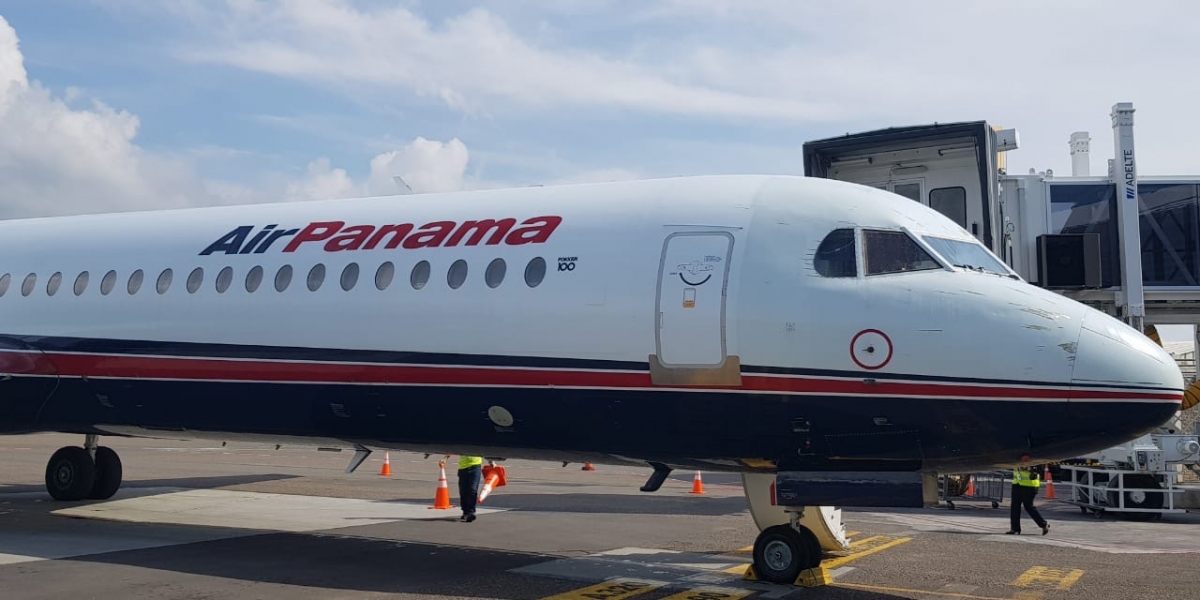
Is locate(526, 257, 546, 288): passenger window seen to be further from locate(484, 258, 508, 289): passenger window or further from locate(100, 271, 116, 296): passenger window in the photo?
locate(100, 271, 116, 296): passenger window

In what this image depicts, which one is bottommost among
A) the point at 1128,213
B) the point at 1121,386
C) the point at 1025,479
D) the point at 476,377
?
the point at 1025,479

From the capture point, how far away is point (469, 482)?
1697cm

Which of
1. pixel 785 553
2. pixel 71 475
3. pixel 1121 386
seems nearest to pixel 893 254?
pixel 1121 386

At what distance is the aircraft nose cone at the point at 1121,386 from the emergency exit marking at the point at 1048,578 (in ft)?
9.11

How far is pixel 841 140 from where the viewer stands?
1908cm

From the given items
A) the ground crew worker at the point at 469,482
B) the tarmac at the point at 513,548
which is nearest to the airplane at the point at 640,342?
the tarmac at the point at 513,548

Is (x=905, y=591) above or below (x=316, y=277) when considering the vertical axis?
below

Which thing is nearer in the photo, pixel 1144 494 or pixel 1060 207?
pixel 1144 494

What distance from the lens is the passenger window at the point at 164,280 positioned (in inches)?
548

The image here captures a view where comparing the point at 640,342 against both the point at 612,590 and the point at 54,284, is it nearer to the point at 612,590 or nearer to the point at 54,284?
the point at 612,590

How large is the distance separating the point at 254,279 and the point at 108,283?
251cm

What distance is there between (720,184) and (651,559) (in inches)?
187

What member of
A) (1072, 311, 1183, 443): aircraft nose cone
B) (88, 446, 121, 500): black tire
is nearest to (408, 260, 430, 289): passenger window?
(1072, 311, 1183, 443): aircraft nose cone

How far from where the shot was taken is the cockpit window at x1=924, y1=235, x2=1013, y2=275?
35.1 ft
